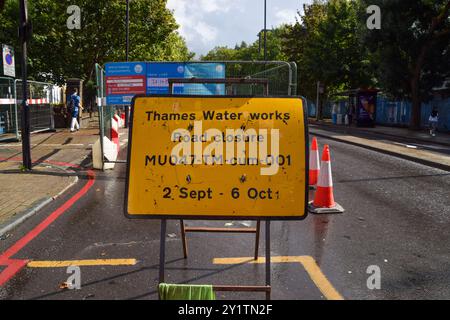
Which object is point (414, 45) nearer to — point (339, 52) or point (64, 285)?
point (339, 52)

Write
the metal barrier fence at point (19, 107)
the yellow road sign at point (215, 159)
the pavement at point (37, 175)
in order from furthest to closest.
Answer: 1. the metal barrier fence at point (19, 107)
2. the pavement at point (37, 175)
3. the yellow road sign at point (215, 159)

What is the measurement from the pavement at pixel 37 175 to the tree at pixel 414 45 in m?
19.4

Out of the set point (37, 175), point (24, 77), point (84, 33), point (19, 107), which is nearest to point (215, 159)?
point (37, 175)

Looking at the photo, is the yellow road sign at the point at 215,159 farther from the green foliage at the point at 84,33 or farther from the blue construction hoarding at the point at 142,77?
the green foliage at the point at 84,33

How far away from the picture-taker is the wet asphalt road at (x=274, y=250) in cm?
379

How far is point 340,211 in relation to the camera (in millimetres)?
6598

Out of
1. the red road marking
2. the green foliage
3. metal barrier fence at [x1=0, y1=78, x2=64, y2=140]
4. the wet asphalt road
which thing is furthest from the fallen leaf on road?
the green foliage

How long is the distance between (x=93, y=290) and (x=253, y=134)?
191 centimetres

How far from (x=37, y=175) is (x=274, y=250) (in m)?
5.92

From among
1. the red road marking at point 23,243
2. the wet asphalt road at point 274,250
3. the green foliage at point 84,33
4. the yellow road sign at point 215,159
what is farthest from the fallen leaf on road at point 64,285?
the green foliage at point 84,33

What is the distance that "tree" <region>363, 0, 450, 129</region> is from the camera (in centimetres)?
2509

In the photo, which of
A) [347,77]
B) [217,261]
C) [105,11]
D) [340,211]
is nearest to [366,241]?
[340,211]

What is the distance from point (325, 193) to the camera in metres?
6.67
